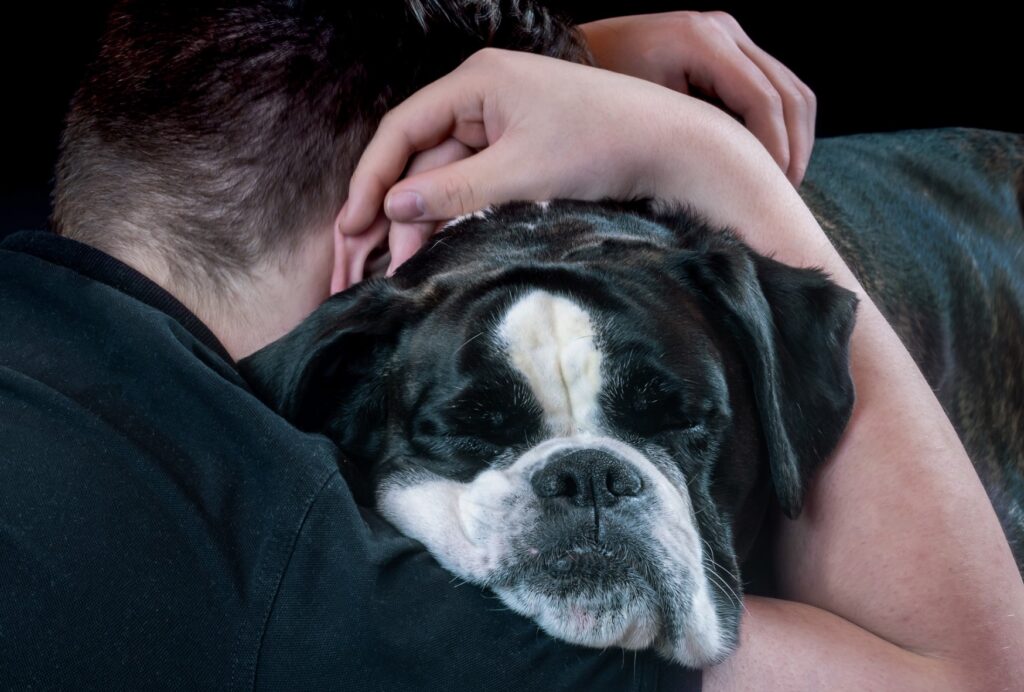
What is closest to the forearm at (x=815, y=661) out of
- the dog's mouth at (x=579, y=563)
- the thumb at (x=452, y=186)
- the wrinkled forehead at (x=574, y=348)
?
the dog's mouth at (x=579, y=563)

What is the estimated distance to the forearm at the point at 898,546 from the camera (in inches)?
41.7

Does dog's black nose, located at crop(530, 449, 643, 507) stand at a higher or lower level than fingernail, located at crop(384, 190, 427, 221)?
lower

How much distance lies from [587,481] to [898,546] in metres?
0.33

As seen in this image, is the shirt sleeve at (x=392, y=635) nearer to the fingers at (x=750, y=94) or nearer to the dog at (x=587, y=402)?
the dog at (x=587, y=402)

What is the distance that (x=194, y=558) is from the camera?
84cm

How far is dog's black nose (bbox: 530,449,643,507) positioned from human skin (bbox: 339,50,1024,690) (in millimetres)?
169

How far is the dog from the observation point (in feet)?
3.19

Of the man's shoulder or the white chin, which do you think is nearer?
the man's shoulder

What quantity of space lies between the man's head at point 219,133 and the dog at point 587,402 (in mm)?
165

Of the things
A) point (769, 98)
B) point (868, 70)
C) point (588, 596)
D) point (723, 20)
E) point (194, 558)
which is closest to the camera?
point (194, 558)

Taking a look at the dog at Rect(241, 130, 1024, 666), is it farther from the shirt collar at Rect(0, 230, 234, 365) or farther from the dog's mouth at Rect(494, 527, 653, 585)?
the shirt collar at Rect(0, 230, 234, 365)

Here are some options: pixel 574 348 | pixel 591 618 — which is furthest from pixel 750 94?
pixel 591 618

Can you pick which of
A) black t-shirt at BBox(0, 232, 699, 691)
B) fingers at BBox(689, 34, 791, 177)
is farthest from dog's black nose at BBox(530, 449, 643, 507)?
fingers at BBox(689, 34, 791, 177)

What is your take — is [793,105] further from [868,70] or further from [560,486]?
[560,486]
